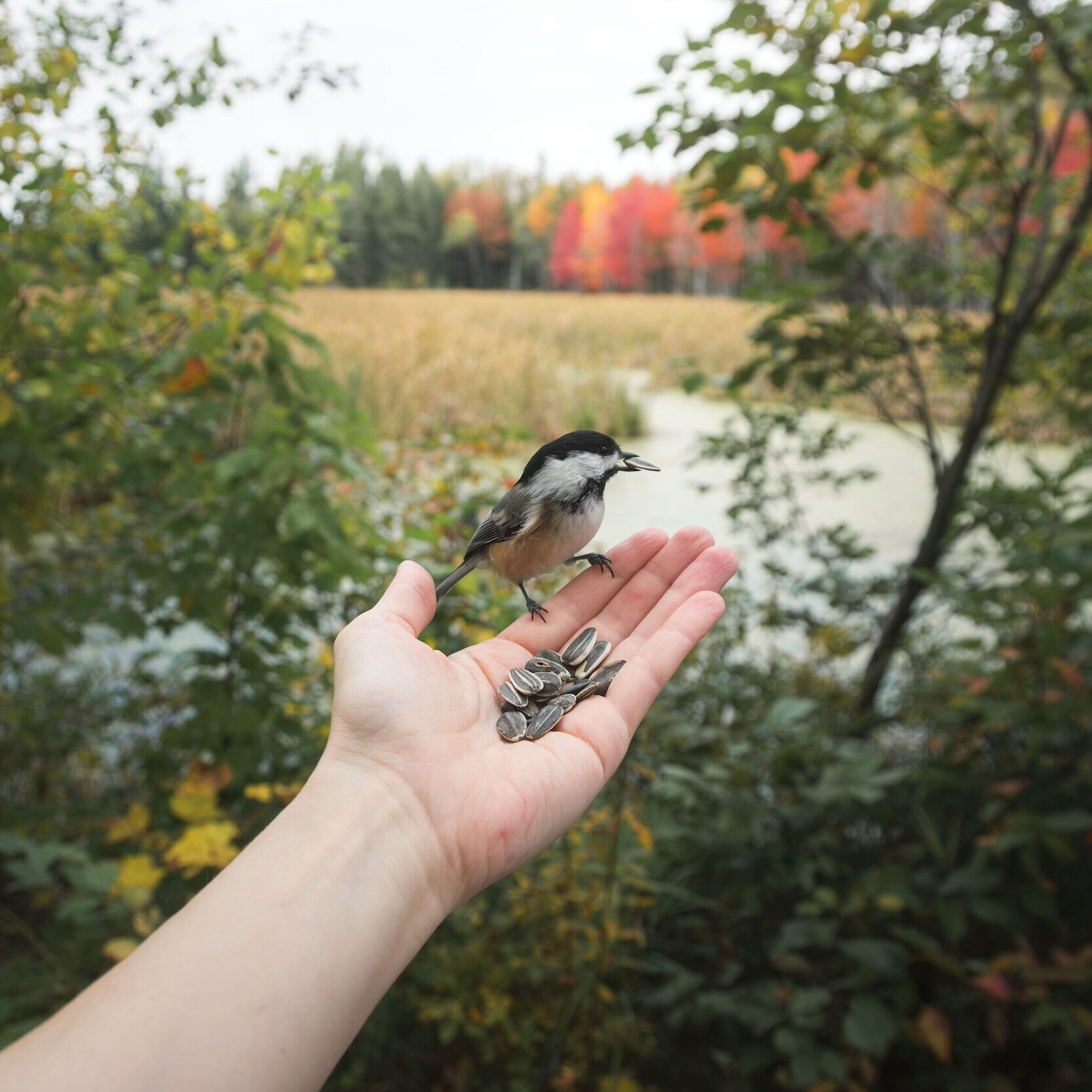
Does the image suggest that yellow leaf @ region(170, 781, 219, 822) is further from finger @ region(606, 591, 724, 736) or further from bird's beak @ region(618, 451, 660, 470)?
bird's beak @ region(618, 451, 660, 470)

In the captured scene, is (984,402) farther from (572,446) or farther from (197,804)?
(197,804)

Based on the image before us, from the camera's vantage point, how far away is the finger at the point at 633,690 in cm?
94

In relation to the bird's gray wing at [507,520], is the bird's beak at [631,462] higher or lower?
higher

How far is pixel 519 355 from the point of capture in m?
1.12

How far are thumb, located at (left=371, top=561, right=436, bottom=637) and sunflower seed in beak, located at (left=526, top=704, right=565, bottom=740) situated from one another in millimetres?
181

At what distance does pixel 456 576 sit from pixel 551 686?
0.18m

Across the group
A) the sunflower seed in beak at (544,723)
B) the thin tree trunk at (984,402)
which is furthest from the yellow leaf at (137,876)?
the thin tree trunk at (984,402)

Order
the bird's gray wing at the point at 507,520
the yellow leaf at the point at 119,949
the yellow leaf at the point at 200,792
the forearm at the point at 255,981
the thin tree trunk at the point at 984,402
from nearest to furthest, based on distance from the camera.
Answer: the forearm at the point at 255,981 < the bird's gray wing at the point at 507,520 < the yellow leaf at the point at 119,949 < the yellow leaf at the point at 200,792 < the thin tree trunk at the point at 984,402

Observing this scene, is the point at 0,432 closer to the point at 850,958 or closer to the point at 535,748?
the point at 535,748

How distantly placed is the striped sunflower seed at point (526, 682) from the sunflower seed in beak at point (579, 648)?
50 mm

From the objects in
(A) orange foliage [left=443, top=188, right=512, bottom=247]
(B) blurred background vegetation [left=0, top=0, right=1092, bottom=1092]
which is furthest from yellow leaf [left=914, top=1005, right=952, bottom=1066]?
(A) orange foliage [left=443, top=188, right=512, bottom=247]

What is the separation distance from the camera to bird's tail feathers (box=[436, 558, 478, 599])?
37.2 inches

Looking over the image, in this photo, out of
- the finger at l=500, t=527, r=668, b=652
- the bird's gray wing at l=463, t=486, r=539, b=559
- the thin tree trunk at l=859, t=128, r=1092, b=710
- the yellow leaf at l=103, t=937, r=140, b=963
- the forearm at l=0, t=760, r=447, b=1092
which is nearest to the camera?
the forearm at l=0, t=760, r=447, b=1092

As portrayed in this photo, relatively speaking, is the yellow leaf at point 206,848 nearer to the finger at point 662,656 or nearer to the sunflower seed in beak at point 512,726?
the sunflower seed in beak at point 512,726
